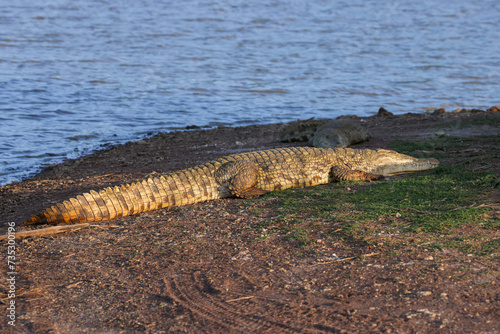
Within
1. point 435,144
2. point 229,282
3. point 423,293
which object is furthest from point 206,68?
point 423,293

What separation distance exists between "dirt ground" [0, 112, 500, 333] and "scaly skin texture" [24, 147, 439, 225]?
0.23 meters

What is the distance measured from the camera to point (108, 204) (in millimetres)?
5719

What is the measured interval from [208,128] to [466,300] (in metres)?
9.22

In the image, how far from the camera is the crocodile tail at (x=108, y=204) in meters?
5.44

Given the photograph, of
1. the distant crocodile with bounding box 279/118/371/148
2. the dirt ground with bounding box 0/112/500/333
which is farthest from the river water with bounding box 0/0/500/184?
the dirt ground with bounding box 0/112/500/333

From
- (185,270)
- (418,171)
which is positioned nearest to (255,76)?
(418,171)

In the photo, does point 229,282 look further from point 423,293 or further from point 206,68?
point 206,68

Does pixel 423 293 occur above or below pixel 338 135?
above

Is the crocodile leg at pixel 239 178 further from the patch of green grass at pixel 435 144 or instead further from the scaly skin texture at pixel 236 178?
the patch of green grass at pixel 435 144

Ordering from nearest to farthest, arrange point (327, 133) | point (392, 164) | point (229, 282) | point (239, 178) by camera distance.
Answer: point (229, 282) → point (239, 178) → point (392, 164) → point (327, 133)

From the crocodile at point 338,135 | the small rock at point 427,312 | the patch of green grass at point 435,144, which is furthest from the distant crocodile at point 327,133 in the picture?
the small rock at point 427,312

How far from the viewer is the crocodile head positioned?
7027mm

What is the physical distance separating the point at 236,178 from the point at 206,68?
12.8m

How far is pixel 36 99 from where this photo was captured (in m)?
13.8
